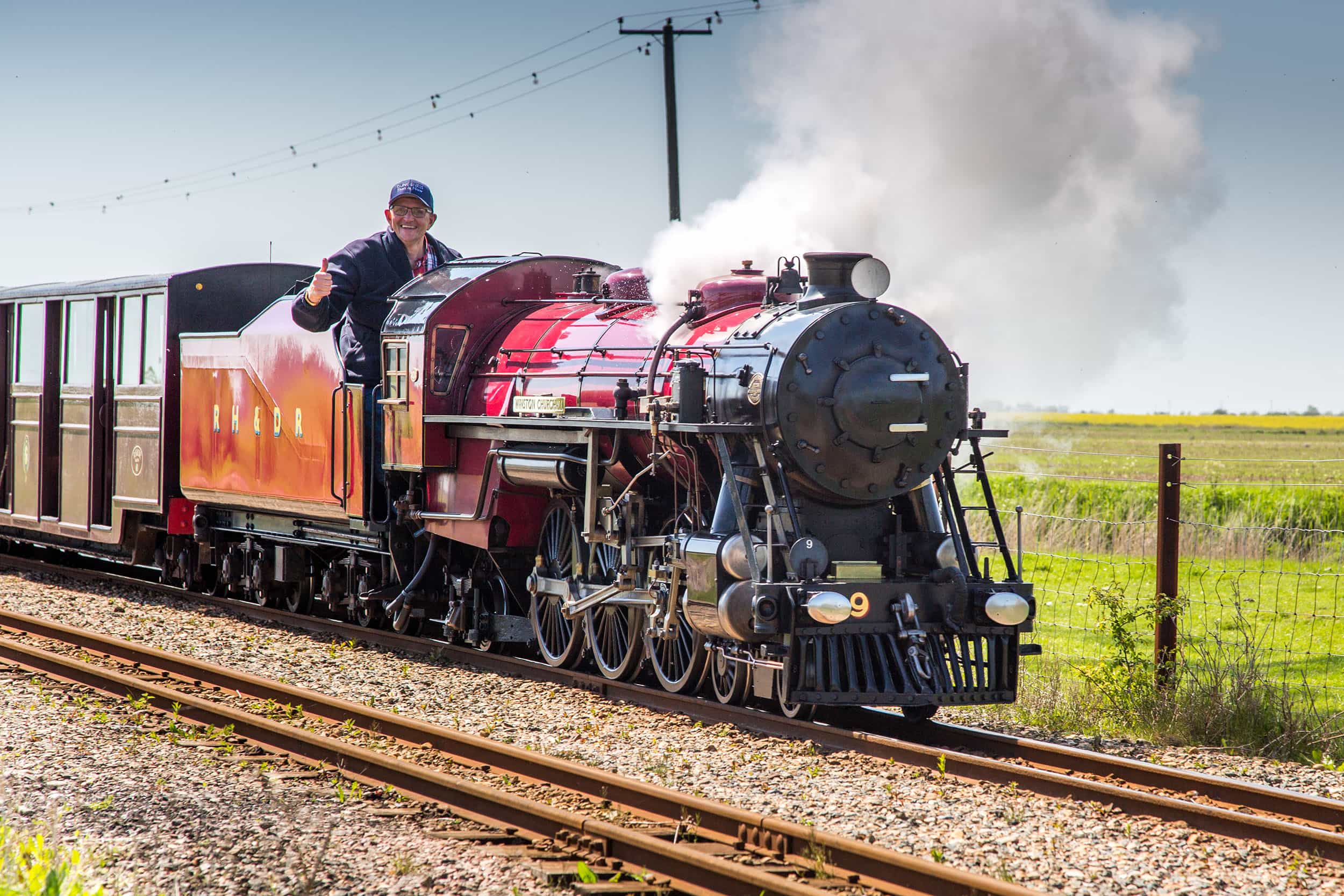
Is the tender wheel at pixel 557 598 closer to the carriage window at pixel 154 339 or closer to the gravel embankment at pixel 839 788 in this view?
the gravel embankment at pixel 839 788

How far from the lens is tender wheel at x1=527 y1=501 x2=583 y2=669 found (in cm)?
945

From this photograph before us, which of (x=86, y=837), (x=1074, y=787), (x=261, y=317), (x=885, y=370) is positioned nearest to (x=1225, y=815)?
(x=1074, y=787)

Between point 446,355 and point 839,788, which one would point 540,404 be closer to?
point 446,355

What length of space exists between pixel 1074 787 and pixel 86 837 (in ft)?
13.4

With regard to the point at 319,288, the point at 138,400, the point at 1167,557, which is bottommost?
the point at 1167,557

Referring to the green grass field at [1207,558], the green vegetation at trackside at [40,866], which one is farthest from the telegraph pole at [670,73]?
the green vegetation at trackside at [40,866]

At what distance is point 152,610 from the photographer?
12883mm

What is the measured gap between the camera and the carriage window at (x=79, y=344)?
574 inches

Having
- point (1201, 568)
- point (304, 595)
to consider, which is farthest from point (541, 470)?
point (1201, 568)

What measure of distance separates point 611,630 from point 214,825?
13.0 feet

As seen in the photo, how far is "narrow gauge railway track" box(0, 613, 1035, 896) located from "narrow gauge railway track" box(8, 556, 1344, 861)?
4.56 feet

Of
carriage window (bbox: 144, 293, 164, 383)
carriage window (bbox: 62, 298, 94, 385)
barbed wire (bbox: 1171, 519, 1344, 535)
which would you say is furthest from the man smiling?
barbed wire (bbox: 1171, 519, 1344, 535)

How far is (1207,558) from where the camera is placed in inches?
559

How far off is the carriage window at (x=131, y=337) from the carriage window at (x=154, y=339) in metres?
0.07
